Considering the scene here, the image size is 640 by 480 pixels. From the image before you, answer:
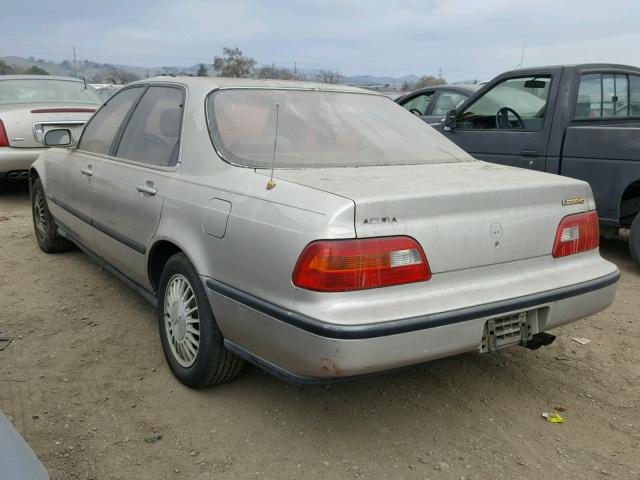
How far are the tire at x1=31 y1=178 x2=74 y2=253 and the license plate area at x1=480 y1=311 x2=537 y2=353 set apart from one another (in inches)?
156

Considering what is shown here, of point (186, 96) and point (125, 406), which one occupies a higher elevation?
point (186, 96)

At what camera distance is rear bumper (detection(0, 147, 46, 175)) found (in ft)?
23.2

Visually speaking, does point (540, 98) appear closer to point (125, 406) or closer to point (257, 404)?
point (257, 404)

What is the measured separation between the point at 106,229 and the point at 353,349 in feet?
7.31

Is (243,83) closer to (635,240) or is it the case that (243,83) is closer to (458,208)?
(458,208)

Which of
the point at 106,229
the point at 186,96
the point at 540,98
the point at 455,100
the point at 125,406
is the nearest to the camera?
the point at 125,406

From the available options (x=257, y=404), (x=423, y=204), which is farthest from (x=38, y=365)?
(x=423, y=204)

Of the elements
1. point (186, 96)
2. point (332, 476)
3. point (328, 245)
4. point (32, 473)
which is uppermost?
point (186, 96)

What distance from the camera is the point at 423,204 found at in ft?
7.69

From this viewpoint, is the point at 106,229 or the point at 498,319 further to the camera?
the point at 106,229

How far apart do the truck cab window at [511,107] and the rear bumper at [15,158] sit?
497 cm

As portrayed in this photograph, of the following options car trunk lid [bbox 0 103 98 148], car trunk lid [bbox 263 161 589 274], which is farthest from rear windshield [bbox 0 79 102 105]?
car trunk lid [bbox 263 161 589 274]

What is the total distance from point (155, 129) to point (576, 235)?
2.30m

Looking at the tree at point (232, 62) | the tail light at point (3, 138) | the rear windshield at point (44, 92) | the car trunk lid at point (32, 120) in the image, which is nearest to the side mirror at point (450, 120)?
the car trunk lid at point (32, 120)
